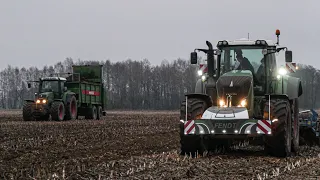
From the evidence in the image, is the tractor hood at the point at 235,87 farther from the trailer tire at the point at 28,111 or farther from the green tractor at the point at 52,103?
the trailer tire at the point at 28,111

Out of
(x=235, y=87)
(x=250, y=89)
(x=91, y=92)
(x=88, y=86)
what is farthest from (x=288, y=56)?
(x=91, y=92)

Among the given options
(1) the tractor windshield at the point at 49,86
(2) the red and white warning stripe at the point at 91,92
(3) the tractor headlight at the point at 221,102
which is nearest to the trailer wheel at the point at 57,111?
(1) the tractor windshield at the point at 49,86

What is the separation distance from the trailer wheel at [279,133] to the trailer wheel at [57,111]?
18132 mm

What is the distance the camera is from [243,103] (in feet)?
36.6

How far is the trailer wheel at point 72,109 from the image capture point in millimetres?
28938

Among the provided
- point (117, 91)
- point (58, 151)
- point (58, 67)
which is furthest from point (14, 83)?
point (58, 151)

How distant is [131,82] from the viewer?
10756 cm

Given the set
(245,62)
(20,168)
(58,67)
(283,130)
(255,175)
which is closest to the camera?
(255,175)

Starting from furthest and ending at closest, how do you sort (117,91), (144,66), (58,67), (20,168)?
1. (58,67)
2. (144,66)
3. (117,91)
4. (20,168)

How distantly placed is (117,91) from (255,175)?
328 ft

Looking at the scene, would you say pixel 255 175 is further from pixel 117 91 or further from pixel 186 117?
pixel 117 91

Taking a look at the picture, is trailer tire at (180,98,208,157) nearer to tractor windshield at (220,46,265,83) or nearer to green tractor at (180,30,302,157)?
green tractor at (180,30,302,157)

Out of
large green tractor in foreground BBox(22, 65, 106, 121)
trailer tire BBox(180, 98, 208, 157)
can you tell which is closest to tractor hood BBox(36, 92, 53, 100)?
large green tractor in foreground BBox(22, 65, 106, 121)

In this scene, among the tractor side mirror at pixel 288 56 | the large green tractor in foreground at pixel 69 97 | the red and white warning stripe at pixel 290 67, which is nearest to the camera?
the tractor side mirror at pixel 288 56
